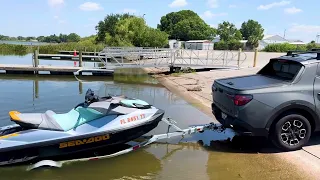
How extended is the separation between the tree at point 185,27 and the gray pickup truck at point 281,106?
90.8m

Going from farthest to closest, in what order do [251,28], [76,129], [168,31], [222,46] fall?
1. [251,28]
2. [168,31]
3. [222,46]
4. [76,129]

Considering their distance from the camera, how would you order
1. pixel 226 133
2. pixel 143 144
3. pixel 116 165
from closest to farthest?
pixel 116 165 < pixel 143 144 < pixel 226 133

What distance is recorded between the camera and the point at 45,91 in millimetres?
13656

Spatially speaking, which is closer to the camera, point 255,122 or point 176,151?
point 255,122

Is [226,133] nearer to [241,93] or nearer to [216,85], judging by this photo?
[216,85]

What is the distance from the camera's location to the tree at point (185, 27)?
96.1 meters

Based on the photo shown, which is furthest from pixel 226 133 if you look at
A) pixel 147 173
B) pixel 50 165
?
pixel 50 165

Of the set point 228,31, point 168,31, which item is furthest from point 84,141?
point 168,31

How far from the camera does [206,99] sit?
1215 cm

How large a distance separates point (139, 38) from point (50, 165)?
37.5 metres

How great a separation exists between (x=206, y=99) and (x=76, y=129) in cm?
756

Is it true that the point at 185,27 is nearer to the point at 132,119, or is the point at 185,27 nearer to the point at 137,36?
the point at 137,36

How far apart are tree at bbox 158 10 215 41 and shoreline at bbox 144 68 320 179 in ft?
249

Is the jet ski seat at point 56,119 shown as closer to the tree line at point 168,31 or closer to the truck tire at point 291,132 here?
the truck tire at point 291,132
